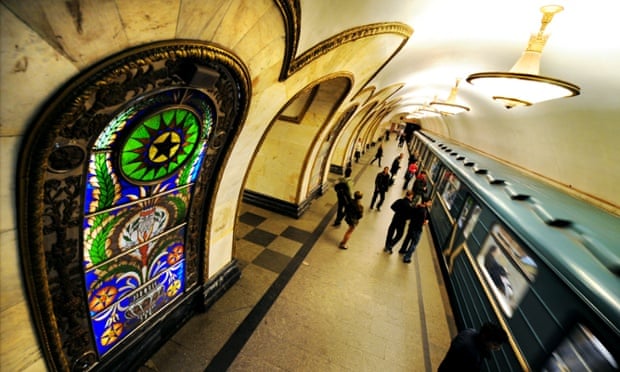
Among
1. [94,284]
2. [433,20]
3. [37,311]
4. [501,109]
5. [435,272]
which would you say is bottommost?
[435,272]

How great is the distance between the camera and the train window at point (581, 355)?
188 cm

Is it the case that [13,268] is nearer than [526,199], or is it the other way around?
[13,268]

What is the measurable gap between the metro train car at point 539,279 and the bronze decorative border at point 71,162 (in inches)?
121

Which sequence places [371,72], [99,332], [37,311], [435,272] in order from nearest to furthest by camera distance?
[37,311]
[99,332]
[371,72]
[435,272]

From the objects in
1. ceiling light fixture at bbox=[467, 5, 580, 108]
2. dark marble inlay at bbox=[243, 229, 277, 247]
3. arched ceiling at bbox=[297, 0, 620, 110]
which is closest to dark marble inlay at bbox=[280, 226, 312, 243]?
dark marble inlay at bbox=[243, 229, 277, 247]

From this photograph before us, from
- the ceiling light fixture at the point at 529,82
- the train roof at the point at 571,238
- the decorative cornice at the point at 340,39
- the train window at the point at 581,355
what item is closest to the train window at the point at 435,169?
the train roof at the point at 571,238

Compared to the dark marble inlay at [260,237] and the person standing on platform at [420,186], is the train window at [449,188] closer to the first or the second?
the person standing on platform at [420,186]

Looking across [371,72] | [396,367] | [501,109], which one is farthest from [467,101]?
[396,367]

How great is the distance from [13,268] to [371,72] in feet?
17.7

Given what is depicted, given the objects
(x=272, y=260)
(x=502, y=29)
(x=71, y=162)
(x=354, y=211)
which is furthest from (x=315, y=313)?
(x=502, y=29)

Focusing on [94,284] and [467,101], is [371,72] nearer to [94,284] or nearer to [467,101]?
[94,284]

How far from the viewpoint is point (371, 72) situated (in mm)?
5219

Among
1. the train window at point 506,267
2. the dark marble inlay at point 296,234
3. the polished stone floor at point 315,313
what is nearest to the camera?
the train window at point 506,267

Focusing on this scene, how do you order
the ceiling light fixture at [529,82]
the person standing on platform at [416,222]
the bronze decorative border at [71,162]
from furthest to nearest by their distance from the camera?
1. the person standing on platform at [416,222]
2. the ceiling light fixture at [529,82]
3. the bronze decorative border at [71,162]
